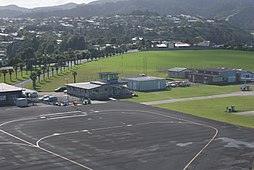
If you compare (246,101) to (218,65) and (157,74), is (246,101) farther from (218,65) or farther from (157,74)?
(218,65)

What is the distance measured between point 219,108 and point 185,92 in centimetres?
Result: 1303

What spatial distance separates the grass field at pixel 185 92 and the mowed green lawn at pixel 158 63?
15370 millimetres

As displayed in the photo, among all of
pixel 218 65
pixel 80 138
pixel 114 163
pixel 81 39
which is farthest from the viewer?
pixel 81 39

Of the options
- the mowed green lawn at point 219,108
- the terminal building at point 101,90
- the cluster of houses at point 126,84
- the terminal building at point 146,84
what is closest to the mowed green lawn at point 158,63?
the cluster of houses at point 126,84

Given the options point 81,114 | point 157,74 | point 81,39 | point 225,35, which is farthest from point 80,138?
point 225,35

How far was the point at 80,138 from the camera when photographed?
122ft

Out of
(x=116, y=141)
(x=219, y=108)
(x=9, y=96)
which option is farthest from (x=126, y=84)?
(x=116, y=141)

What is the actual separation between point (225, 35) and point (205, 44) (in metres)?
39.8

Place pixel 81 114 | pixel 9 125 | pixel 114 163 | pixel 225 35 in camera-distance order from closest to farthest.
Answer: pixel 114 163, pixel 9 125, pixel 81 114, pixel 225 35

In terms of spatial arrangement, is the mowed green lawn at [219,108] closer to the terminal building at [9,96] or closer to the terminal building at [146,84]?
the terminal building at [146,84]

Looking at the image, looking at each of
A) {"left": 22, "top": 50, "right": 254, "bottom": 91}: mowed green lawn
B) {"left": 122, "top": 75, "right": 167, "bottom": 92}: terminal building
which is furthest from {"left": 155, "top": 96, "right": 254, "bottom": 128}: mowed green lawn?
{"left": 22, "top": 50, "right": 254, "bottom": 91}: mowed green lawn

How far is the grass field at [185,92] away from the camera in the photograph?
5910 cm

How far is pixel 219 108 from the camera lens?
167 feet

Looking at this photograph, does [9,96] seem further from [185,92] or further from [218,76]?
[218,76]
